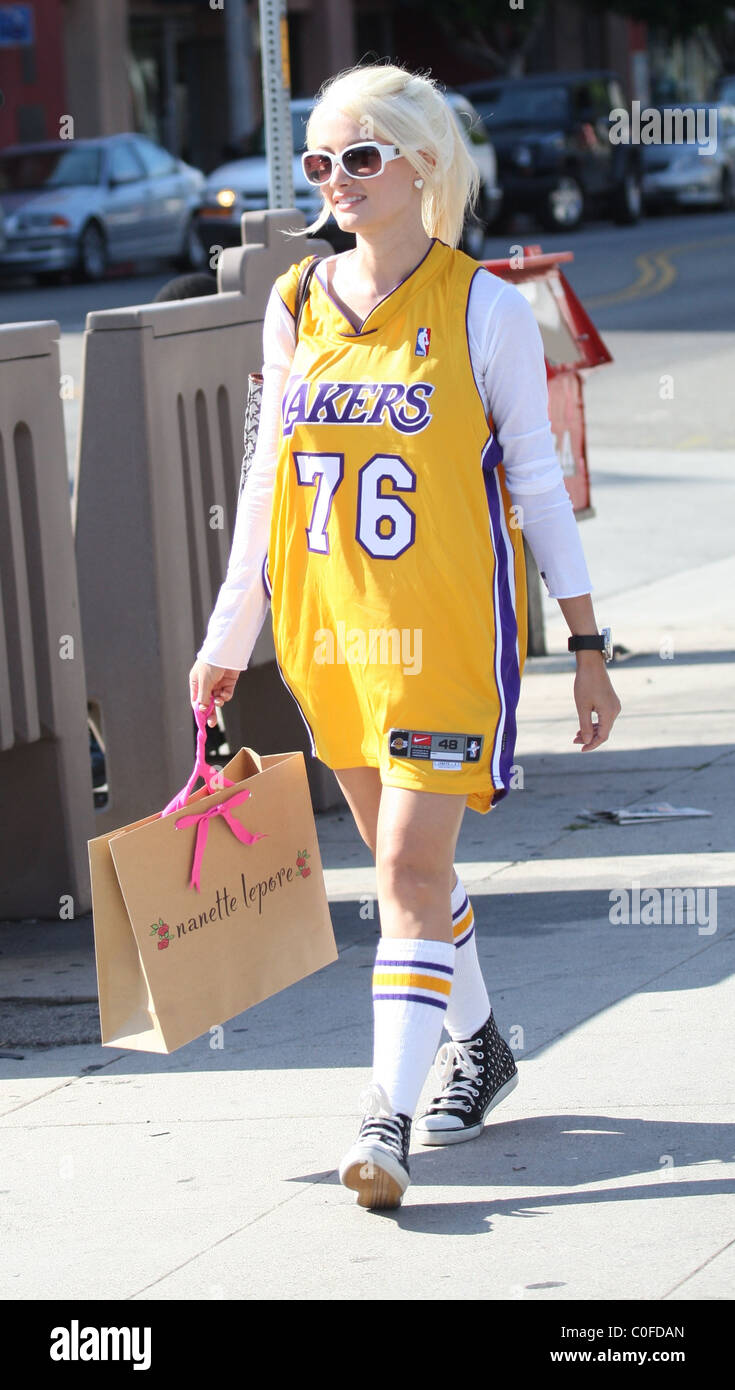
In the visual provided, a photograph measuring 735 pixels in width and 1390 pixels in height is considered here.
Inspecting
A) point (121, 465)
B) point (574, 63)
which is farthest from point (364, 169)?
point (574, 63)

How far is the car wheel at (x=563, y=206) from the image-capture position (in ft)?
102

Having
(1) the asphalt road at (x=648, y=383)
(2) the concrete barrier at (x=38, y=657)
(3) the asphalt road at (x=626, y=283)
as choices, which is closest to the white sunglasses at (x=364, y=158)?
(2) the concrete barrier at (x=38, y=657)

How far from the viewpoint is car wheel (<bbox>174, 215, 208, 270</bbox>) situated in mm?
26688

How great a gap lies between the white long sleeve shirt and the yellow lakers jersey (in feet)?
0.10

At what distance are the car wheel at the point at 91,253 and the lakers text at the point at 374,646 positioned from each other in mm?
23135

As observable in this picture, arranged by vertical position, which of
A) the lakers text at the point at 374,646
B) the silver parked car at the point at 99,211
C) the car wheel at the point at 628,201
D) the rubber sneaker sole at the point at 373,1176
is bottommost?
the car wheel at the point at 628,201

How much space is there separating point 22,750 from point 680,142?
31.3 meters

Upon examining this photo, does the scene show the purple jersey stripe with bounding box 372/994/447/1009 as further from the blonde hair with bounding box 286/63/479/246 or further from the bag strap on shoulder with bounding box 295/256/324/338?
the blonde hair with bounding box 286/63/479/246

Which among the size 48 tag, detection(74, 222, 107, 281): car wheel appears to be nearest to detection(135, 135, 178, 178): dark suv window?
detection(74, 222, 107, 281): car wheel

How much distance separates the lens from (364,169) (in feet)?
11.7

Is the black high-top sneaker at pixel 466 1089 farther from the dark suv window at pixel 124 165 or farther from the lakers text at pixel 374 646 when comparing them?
the dark suv window at pixel 124 165

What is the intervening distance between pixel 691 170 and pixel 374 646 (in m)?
32.7

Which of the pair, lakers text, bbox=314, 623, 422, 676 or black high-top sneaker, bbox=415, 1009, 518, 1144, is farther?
black high-top sneaker, bbox=415, 1009, 518, 1144

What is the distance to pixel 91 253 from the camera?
2619 cm
